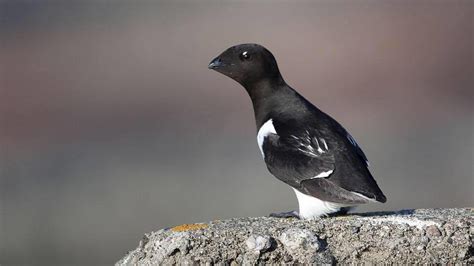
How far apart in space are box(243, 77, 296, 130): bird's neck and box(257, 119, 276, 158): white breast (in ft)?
0.32

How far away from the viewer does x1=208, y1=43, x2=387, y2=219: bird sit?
1016 cm

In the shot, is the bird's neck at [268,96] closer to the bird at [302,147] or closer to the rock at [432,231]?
the bird at [302,147]

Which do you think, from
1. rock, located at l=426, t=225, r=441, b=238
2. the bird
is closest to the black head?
the bird

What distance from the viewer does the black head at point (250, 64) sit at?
11.5 meters

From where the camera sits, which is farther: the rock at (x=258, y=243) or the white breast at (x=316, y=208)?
the white breast at (x=316, y=208)

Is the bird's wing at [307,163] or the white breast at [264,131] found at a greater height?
the white breast at [264,131]

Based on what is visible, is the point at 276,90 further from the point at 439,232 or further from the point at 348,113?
the point at 348,113

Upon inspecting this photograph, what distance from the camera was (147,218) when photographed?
17.7 m

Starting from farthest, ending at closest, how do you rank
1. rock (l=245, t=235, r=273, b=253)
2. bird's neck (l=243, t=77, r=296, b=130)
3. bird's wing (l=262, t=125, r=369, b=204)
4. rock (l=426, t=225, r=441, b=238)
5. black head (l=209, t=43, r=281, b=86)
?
black head (l=209, t=43, r=281, b=86), bird's neck (l=243, t=77, r=296, b=130), bird's wing (l=262, t=125, r=369, b=204), rock (l=426, t=225, r=441, b=238), rock (l=245, t=235, r=273, b=253)

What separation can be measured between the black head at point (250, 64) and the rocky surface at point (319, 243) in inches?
94.0

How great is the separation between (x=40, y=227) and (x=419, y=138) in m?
6.55

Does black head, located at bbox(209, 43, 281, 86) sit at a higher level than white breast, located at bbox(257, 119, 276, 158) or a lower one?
higher

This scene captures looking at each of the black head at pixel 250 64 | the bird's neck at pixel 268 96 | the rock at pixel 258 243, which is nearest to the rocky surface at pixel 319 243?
the rock at pixel 258 243

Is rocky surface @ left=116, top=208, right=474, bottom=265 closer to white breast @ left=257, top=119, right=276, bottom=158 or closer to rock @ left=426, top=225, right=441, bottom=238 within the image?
rock @ left=426, top=225, right=441, bottom=238
